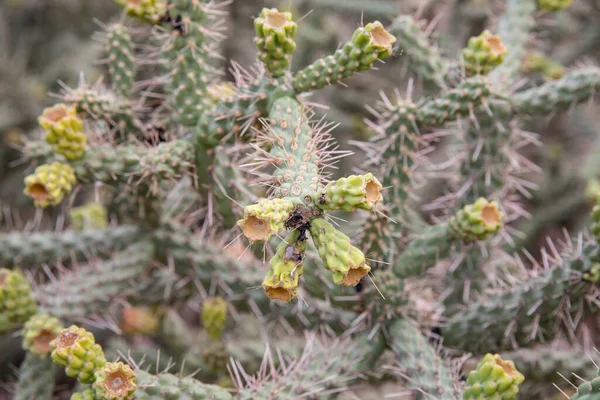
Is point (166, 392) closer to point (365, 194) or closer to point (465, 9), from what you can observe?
point (365, 194)

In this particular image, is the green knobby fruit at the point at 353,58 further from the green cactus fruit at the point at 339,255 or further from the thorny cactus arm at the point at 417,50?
the thorny cactus arm at the point at 417,50

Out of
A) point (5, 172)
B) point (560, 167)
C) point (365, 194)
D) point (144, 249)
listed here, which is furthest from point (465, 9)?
point (5, 172)

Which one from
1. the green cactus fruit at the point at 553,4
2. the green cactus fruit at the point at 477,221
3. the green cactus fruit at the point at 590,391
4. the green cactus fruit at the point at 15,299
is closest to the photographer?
the green cactus fruit at the point at 590,391

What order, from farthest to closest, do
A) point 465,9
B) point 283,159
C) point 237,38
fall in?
point 237,38
point 465,9
point 283,159

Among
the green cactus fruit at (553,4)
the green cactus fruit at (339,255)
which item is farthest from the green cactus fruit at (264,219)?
the green cactus fruit at (553,4)

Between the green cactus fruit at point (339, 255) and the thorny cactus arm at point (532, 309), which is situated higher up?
→ the green cactus fruit at point (339, 255)

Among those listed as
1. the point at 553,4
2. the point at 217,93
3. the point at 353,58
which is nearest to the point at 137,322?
the point at 217,93
